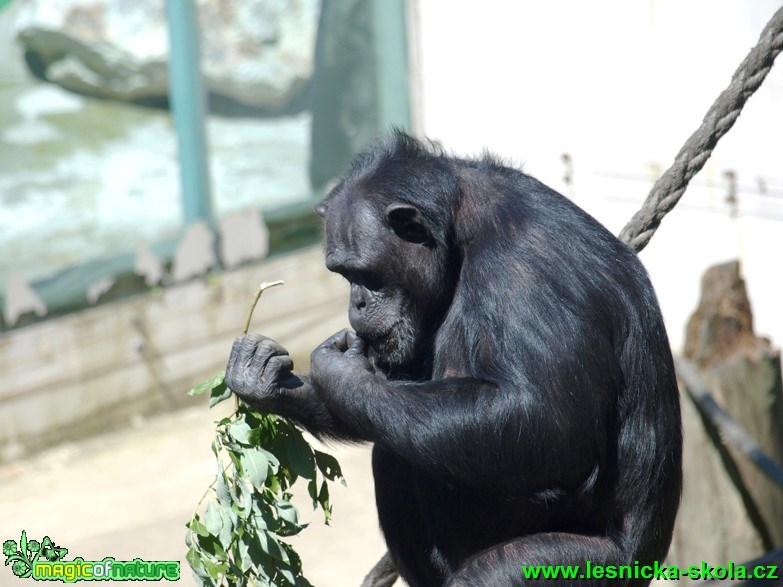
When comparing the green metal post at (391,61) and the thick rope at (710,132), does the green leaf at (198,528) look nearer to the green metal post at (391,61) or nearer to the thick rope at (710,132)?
the thick rope at (710,132)

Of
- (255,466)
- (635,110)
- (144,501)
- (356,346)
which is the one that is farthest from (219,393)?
(635,110)

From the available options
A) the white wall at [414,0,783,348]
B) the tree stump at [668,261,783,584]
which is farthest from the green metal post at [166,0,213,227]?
the tree stump at [668,261,783,584]

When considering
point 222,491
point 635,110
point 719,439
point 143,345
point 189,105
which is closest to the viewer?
point 222,491

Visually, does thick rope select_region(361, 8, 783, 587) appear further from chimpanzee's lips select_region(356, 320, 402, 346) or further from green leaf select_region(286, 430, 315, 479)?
green leaf select_region(286, 430, 315, 479)

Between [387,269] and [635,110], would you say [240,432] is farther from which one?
[635,110]

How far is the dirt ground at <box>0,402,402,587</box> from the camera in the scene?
7.62 m

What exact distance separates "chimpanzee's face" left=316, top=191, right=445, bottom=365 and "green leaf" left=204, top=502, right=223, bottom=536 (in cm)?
80

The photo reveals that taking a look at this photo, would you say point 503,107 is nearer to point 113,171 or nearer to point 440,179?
point 113,171

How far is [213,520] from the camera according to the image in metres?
3.82

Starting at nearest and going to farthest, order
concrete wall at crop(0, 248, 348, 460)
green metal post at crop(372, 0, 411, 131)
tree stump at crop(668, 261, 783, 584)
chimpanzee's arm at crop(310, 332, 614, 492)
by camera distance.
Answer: chimpanzee's arm at crop(310, 332, 614, 492)
tree stump at crop(668, 261, 783, 584)
concrete wall at crop(0, 248, 348, 460)
green metal post at crop(372, 0, 411, 131)

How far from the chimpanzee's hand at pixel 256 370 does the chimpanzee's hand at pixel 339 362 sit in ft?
0.36

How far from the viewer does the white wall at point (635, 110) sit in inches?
341

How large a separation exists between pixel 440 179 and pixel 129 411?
659cm

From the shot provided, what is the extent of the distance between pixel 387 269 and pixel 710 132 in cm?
137
